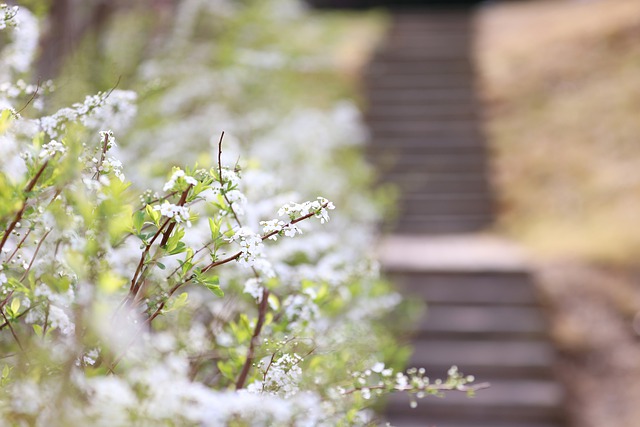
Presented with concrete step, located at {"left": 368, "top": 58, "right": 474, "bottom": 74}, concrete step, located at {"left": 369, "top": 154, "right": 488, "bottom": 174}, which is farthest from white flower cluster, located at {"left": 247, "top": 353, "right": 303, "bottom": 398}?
concrete step, located at {"left": 368, "top": 58, "right": 474, "bottom": 74}

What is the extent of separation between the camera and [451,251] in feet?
15.6

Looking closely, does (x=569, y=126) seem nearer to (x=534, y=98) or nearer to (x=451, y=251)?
(x=534, y=98)

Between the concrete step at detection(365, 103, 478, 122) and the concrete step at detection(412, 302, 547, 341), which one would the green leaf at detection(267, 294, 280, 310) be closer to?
the concrete step at detection(412, 302, 547, 341)

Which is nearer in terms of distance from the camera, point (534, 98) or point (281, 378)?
point (281, 378)

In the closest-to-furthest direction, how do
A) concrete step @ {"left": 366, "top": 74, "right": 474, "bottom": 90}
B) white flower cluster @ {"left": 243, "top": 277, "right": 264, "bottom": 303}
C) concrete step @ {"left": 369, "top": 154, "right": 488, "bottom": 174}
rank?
white flower cluster @ {"left": 243, "top": 277, "right": 264, "bottom": 303} → concrete step @ {"left": 369, "top": 154, "right": 488, "bottom": 174} → concrete step @ {"left": 366, "top": 74, "right": 474, "bottom": 90}

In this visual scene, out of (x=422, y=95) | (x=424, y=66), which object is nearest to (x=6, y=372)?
(x=422, y=95)

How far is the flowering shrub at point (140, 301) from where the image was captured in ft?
3.36

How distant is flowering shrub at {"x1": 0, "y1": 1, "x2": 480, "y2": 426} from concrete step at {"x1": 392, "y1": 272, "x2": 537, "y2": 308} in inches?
84.3

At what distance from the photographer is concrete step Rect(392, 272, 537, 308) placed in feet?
13.5

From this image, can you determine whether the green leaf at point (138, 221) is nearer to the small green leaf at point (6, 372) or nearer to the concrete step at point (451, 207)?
the small green leaf at point (6, 372)

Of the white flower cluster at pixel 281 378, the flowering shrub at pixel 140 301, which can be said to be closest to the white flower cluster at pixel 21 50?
the flowering shrub at pixel 140 301

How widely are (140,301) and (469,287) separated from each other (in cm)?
323

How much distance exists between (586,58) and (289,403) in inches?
263

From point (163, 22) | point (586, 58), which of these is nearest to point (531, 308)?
point (163, 22)
